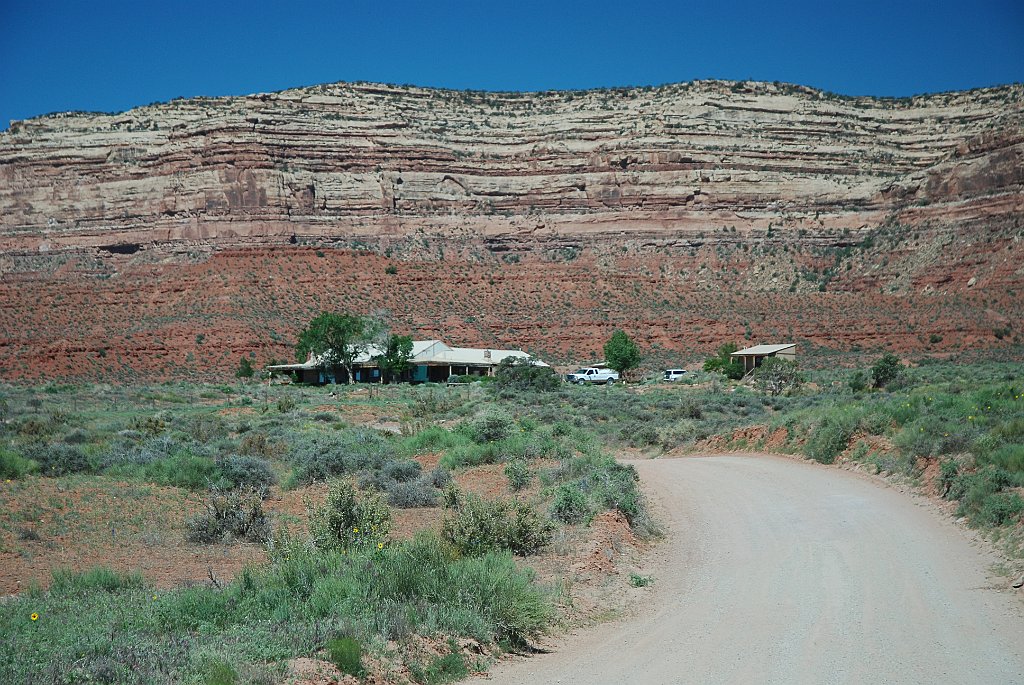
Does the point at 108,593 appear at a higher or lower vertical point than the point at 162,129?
lower

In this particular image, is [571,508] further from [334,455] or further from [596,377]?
[596,377]

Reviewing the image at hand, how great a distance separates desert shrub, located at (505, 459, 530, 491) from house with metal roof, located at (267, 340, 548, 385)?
4557 centimetres

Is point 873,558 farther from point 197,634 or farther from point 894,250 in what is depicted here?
point 894,250

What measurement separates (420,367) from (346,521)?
168 feet

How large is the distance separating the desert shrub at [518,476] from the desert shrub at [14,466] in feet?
28.9

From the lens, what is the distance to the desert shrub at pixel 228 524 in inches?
471

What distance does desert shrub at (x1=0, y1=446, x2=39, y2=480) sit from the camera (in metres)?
15.9

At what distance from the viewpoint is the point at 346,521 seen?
1076 centimetres

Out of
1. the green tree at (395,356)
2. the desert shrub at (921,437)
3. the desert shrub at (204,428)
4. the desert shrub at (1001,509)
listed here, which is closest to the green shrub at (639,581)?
the desert shrub at (1001,509)

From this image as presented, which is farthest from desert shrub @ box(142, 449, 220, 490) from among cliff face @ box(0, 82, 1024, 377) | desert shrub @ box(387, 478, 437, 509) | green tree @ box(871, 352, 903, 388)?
cliff face @ box(0, 82, 1024, 377)

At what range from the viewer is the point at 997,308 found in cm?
6425

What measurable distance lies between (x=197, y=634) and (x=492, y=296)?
70144 mm

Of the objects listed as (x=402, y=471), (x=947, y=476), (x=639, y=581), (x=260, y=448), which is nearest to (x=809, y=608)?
(x=639, y=581)

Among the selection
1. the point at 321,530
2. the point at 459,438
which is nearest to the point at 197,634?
the point at 321,530
